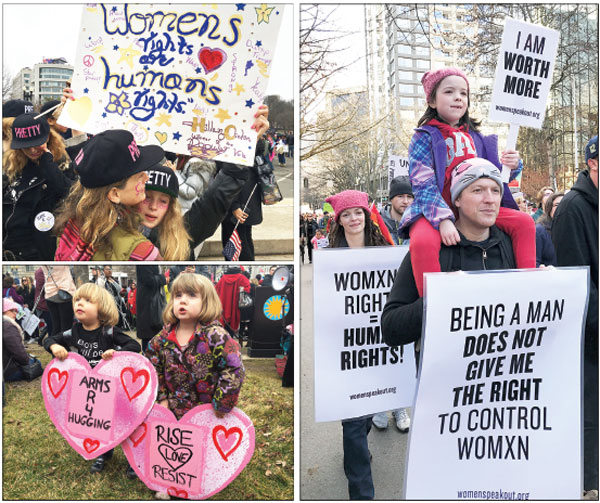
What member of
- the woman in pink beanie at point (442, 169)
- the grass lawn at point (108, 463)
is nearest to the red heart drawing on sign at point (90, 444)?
the grass lawn at point (108, 463)

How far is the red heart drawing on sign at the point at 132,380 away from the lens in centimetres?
287

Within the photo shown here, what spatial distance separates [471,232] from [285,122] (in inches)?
53.5

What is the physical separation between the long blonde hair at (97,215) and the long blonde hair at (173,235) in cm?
15

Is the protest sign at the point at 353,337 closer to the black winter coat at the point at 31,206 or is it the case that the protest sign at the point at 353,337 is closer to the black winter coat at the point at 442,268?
the black winter coat at the point at 442,268

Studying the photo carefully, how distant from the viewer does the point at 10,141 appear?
9.88ft

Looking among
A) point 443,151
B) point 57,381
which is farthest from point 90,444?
point 443,151

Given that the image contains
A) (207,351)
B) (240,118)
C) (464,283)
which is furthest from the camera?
(240,118)

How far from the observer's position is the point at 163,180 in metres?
3.05

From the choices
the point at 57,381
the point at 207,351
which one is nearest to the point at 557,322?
the point at 207,351

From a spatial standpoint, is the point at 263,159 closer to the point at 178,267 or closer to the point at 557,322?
the point at 178,267

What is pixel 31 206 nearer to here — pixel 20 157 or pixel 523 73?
pixel 20 157

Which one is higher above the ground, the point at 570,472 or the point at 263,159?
the point at 263,159

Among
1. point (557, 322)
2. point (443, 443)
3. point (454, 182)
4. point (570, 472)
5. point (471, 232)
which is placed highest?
point (454, 182)

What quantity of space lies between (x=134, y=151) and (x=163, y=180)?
0.24 meters
